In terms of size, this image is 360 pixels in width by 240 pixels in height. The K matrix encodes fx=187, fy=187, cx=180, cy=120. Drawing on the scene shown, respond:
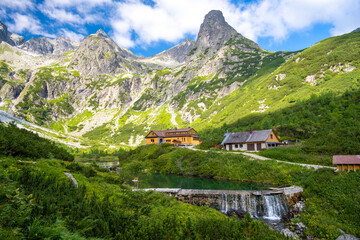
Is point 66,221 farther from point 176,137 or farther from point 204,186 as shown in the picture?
point 176,137

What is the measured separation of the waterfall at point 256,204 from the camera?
22636mm

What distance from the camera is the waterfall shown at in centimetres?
2264

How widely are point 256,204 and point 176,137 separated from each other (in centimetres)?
6759

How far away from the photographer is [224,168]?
146ft

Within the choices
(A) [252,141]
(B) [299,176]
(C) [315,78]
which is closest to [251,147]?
(A) [252,141]

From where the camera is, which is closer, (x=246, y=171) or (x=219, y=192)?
(x=219, y=192)

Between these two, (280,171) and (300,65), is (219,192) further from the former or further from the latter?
(300,65)

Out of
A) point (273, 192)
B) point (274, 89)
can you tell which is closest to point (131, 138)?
point (274, 89)

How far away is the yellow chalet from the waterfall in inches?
2429

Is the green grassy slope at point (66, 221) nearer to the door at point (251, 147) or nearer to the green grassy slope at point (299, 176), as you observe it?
the green grassy slope at point (299, 176)

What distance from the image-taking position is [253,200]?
2431 centimetres

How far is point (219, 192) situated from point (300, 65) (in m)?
140

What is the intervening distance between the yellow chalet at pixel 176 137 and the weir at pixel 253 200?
60.6 metres

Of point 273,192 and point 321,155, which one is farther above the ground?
point 321,155
